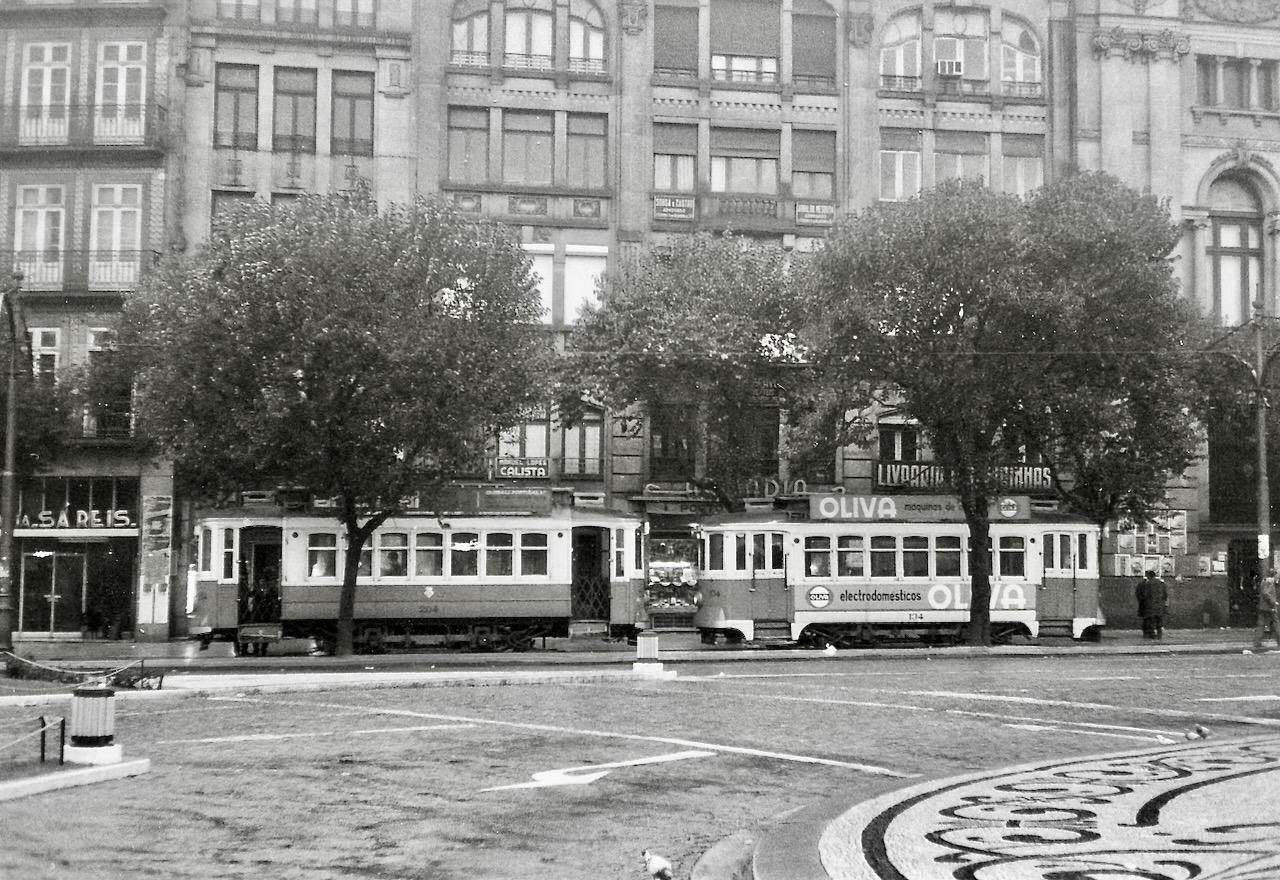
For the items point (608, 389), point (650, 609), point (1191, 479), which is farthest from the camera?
point (1191, 479)

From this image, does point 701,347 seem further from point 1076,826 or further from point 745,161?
point 1076,826

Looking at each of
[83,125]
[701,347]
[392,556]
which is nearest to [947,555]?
[701,347]

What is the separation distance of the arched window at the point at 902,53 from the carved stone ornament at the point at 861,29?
2.08ft

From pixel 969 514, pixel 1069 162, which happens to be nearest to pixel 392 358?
pixel 969 514

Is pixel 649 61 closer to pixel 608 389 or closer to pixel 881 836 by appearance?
pixel 608 389

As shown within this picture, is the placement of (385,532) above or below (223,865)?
above

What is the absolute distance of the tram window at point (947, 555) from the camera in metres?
36.2

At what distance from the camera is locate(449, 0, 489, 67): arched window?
150ft

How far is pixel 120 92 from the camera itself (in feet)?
141

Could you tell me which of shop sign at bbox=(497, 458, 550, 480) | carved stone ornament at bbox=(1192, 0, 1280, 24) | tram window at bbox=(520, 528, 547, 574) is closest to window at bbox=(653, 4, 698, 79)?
shop sign at bbox=(497, 458, 550, 480)

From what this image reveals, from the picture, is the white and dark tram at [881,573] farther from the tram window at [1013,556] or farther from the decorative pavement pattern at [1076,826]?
the decorative pavement pattern at [1076,826]

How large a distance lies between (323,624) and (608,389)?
9836mm

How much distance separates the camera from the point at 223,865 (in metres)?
9.12

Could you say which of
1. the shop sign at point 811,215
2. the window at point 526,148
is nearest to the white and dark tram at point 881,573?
the shop sign at point 811,215
